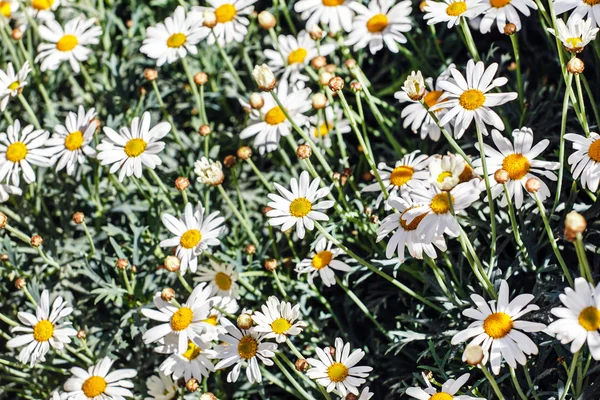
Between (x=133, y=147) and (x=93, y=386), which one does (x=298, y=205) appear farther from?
(x=93, y=386)

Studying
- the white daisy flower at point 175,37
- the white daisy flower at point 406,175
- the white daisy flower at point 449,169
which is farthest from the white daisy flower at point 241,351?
the white daisy flower at point 175,37

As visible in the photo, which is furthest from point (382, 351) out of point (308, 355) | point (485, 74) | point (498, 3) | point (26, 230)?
point (26, 230)

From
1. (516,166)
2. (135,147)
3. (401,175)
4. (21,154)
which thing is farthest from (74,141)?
(516,166)

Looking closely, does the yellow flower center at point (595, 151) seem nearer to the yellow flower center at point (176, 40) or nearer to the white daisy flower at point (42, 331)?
the yellow flower center at point (176, 40)

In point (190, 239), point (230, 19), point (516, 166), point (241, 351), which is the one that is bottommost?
point (241, 351)

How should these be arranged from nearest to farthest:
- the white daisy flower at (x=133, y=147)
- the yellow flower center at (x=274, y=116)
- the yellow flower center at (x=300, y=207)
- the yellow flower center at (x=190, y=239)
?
1. the yellow flower center at (x=300, y=207)
2. the yellow flower center at (x=190, y=239)
3. the white daisy flower at (x=133, y=147)
4. the yellow flower center at (x=274, y=116)

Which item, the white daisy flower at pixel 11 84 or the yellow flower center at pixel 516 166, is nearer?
the yellow flower center at pixel 516 166
